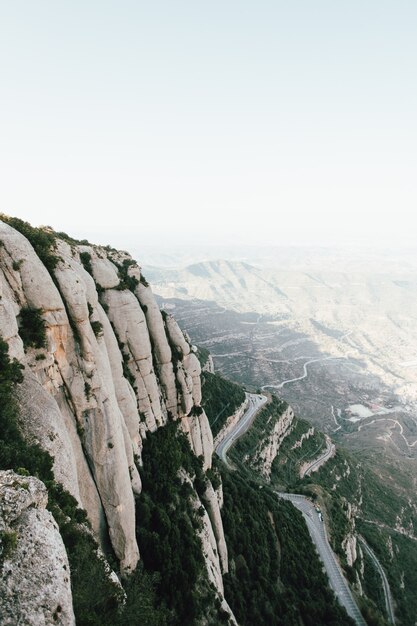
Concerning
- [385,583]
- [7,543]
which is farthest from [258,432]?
[7,543]

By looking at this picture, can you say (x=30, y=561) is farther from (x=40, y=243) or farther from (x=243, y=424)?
(x=243, y=424)

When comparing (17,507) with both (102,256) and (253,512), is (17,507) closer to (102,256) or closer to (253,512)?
(102,256)

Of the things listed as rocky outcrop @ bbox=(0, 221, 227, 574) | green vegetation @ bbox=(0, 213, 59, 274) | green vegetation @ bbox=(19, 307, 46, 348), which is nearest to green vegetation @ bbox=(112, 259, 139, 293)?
rocky outcrop @ bbox=(0, 221, 227, 574)

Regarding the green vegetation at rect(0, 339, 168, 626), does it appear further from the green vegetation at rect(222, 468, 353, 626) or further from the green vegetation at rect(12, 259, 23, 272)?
the green vegetation at rect(222, 468, 353, 626)

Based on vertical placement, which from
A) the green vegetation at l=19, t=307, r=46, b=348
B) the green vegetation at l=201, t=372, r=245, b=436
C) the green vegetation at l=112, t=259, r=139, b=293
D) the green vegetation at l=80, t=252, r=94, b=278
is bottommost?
the green vegetation at l=201, t=372, r=245, b=436

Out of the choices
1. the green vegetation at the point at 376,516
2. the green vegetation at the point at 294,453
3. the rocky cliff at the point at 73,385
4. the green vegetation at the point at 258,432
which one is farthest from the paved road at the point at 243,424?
the rocky cliff at the point at 73,385

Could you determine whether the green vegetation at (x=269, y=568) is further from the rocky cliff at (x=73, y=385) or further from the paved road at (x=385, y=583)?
the paved road at (x=385, y=583)
